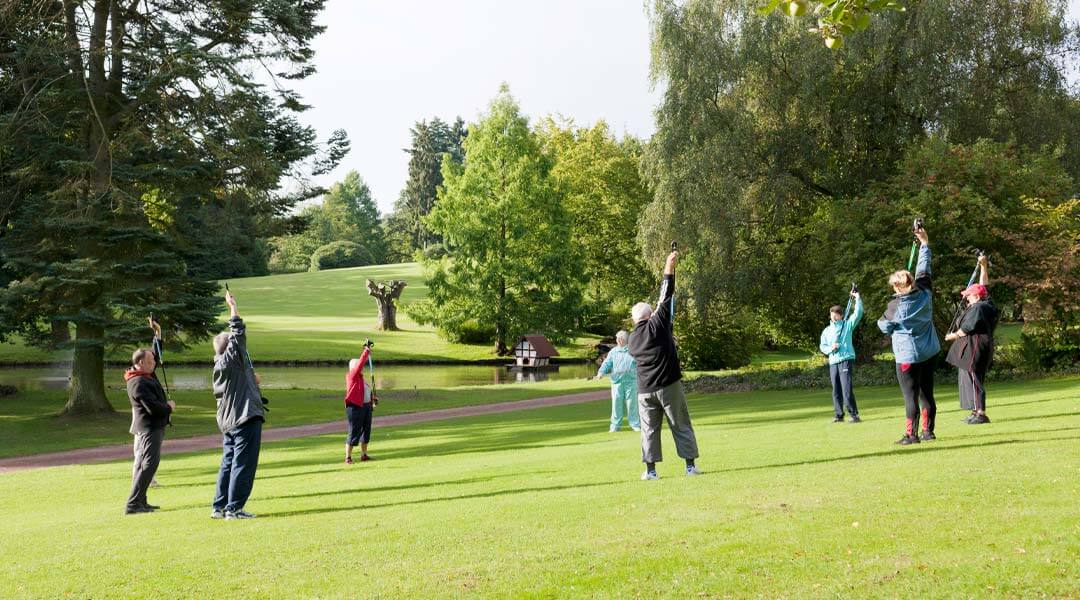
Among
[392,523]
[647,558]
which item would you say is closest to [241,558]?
[392,523]

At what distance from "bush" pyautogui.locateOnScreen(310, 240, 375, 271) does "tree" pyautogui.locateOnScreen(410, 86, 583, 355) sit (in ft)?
217

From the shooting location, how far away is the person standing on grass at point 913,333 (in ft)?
41.1

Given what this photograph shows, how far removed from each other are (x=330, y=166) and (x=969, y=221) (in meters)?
20.6

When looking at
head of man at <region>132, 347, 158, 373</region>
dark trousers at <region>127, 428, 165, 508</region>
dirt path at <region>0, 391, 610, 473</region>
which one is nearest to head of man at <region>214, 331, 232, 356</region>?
head of man at <region>132, 347, 158, 373</region>

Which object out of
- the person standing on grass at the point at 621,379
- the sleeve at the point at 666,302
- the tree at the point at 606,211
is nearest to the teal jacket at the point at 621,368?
the person standing on grass at the point at 621,379

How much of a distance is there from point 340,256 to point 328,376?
3209 inches

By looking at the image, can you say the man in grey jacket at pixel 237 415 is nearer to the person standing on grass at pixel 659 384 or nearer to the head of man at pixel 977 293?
the person standing on grass at pixel 659 384

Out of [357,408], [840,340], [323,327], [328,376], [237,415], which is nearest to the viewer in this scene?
[237,415]

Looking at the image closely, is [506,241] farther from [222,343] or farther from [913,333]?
[222,343]

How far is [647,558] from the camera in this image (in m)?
7.29

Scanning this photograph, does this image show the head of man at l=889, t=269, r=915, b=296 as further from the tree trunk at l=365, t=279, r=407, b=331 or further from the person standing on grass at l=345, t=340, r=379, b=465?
the tree trunk at l=365, t=279, r=407, b=331

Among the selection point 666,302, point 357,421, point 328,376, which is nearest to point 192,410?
point 357,421

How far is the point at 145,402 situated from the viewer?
11.9 m

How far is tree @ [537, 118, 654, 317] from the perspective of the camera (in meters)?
62.9
